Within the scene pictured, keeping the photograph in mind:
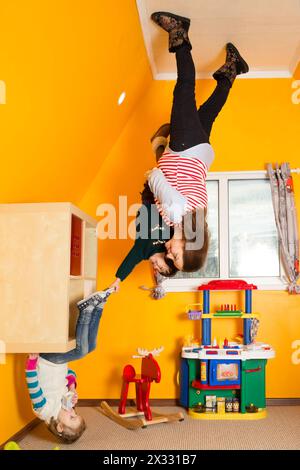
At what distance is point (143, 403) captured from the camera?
345 centimetres

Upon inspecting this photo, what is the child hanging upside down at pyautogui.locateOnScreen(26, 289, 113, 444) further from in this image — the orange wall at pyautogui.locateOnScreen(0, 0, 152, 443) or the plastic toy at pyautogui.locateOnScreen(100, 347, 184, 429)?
the plastic toy at pyautogui.locateOnScreen(100, 347, 184, 429)

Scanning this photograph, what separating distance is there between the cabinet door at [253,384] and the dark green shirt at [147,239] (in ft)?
4.04

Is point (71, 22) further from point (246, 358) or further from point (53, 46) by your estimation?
point (246, 358)

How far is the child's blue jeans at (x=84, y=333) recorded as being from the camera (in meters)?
2.75

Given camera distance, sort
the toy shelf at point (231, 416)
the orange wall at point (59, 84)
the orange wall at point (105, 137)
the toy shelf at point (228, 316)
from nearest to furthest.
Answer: the orange wall at point (59, 84), the orange wall at point (105, 137), the toy shelf at point (231, 416), the toy shelf at point (228, 316)

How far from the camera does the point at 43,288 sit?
8.23 feet

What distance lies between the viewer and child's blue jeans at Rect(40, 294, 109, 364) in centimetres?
275

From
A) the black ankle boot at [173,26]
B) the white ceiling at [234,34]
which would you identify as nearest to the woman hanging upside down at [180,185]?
the black ankle boot at [173,26]

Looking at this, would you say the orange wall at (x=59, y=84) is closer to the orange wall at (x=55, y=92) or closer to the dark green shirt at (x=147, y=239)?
the orange wall at (x=55, y=92)

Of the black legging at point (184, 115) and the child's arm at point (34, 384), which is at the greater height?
the black legging at point (184, 115)

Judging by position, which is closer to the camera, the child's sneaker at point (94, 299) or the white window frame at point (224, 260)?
the child's sneaker at point (94, 299)

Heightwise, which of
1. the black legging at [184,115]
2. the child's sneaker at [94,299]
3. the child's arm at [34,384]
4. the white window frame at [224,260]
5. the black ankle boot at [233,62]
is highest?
the black ankle boot at [233,62]

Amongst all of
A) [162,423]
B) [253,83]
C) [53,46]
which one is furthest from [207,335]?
[53,46]
